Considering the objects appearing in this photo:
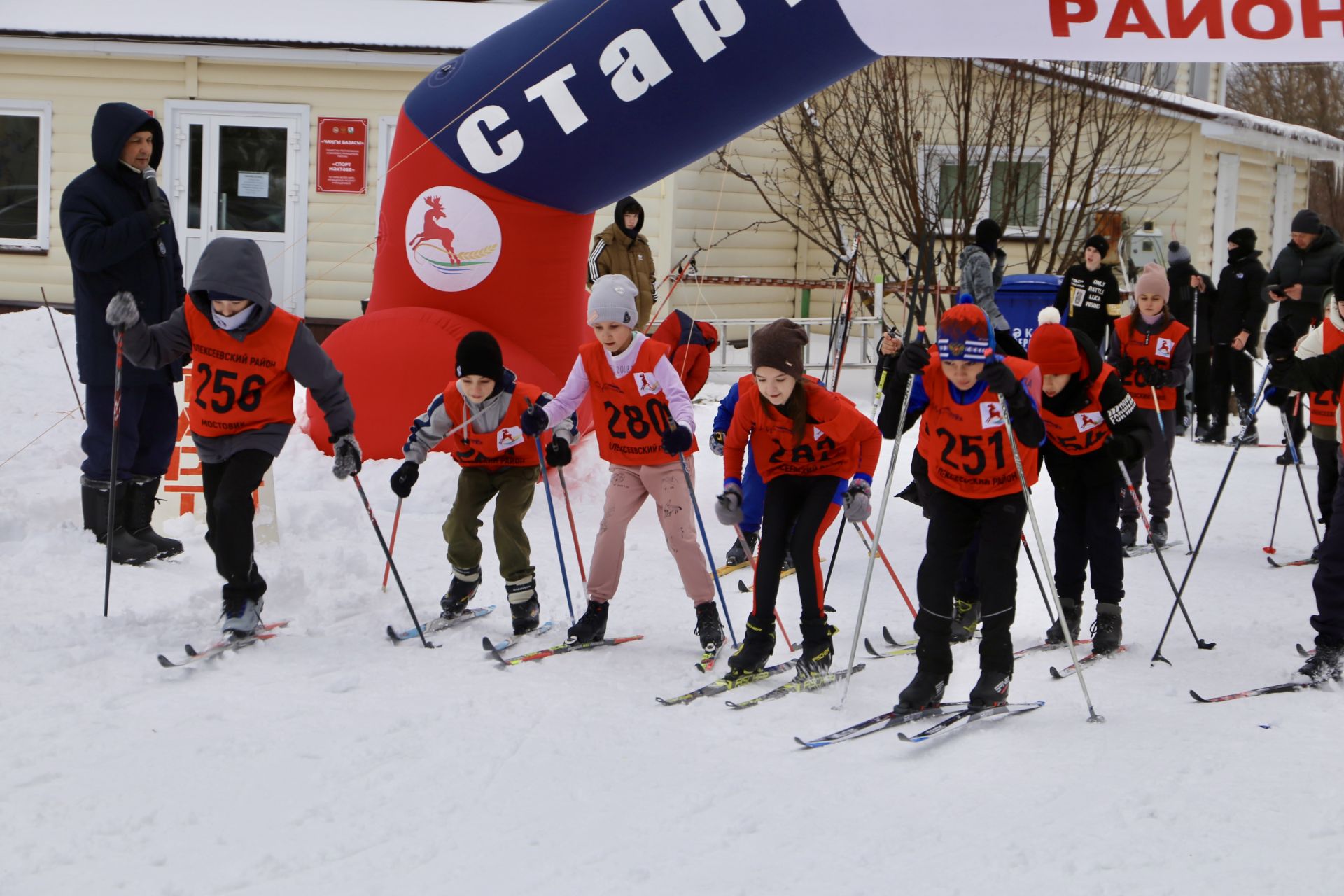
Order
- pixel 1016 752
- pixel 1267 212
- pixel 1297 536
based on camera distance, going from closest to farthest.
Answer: pixel 1016 752
pixel 1297 536
pixel 1267 212

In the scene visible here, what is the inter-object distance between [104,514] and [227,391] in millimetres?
1703

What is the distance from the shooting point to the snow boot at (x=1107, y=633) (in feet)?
18.1

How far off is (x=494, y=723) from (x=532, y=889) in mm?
1264

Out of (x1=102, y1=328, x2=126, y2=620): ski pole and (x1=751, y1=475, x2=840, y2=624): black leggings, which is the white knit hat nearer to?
(x1=751, y1=475, x2=840, y2=624): black leggings

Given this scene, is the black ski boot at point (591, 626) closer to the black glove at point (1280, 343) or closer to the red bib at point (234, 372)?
the red bib at point (234, 372)

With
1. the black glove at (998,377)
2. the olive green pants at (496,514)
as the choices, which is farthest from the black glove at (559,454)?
the black glove at (998,377)

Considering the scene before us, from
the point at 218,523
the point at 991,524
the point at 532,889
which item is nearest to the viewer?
the point at 532,889

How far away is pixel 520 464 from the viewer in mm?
5785

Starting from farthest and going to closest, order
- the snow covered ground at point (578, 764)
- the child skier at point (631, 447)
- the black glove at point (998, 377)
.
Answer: the child skier at point (631, 447), the black glove at point (998, 377), the snow covered ground at point (578, 764)


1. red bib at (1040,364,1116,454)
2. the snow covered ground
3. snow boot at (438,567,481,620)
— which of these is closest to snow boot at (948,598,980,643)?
the snow covered ground

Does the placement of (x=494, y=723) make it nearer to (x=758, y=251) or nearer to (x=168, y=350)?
(x=168, y=350)

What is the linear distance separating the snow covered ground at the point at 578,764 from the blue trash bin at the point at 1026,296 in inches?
256

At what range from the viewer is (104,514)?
6570 millimetres

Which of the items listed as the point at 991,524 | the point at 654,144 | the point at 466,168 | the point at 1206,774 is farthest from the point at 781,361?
the point at 466,168
